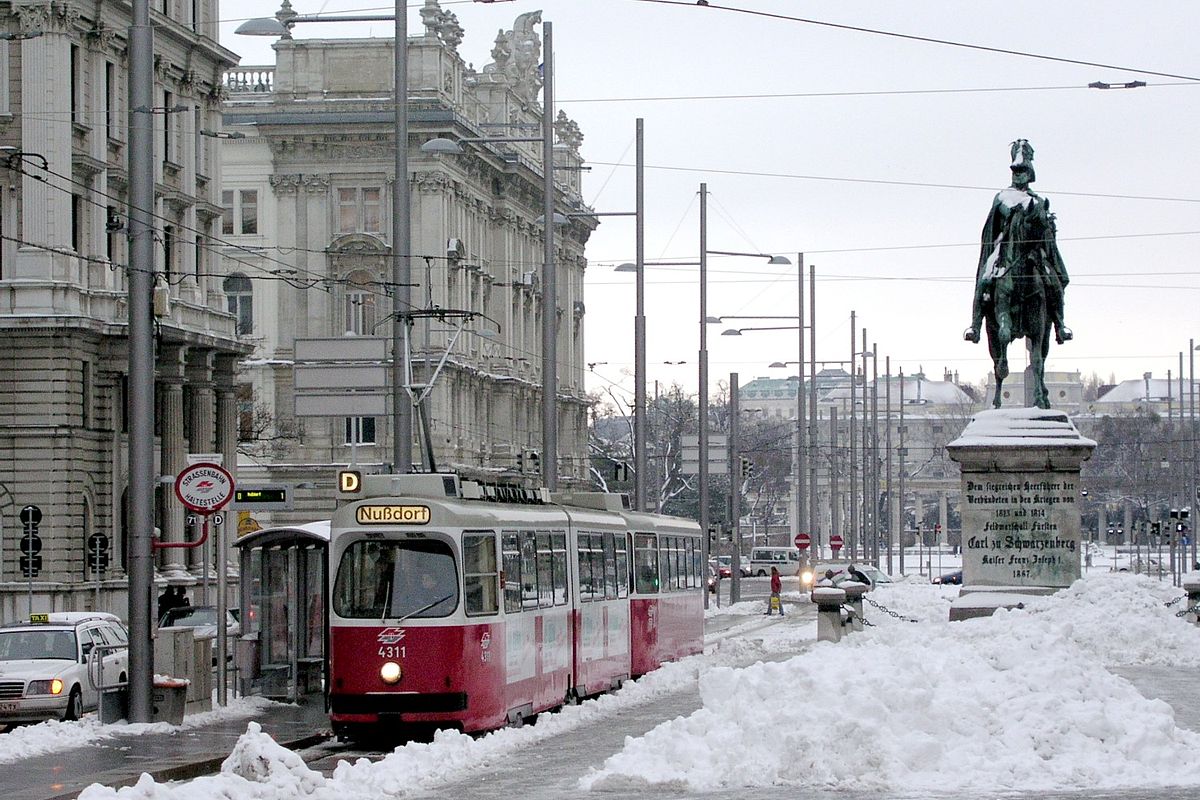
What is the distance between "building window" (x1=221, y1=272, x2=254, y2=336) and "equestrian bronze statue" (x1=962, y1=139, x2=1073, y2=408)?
164ft

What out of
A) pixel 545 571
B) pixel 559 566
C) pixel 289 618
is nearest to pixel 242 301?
pixel 289 618

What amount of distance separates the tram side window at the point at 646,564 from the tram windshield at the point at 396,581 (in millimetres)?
9710

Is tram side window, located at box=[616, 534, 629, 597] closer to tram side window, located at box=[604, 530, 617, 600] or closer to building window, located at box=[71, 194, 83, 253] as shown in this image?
tram side window, located at box=[604, 530, 617, 600]

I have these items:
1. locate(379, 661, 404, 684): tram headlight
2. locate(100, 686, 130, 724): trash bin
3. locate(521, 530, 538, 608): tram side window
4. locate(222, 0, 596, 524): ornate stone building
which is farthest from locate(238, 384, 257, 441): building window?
locate(379, 661, 404, 684): tram headlight

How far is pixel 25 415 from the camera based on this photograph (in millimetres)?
52500

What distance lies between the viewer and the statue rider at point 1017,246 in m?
37.2

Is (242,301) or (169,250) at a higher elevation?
(242,301)

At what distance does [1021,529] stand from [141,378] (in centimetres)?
1674

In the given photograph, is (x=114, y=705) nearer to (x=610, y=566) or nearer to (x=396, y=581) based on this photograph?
(x=396, y=581)

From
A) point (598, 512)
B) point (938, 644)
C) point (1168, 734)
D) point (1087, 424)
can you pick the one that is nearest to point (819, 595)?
point (598, 512)

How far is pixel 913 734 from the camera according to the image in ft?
57.6

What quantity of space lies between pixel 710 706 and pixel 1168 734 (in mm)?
3774

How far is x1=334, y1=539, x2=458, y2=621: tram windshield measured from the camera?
22406 millimetres

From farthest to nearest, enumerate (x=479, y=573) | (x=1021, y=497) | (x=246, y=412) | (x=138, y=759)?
(x=246, y=412) → (x=1021, y=497) → (x=479, y=573) → (x=138, y=759)
